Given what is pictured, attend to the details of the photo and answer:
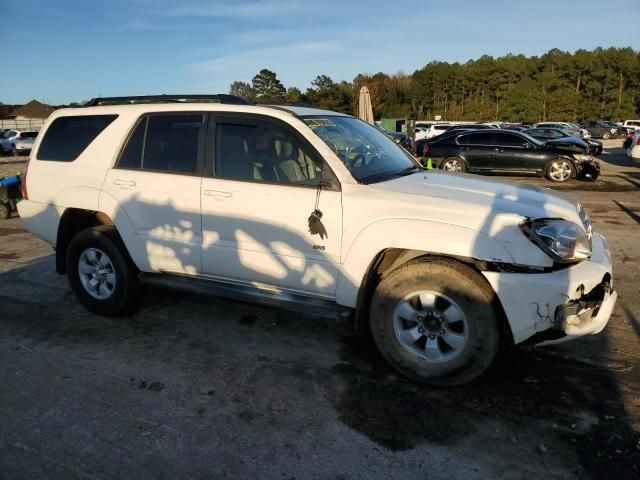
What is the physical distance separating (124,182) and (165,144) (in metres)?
0.49

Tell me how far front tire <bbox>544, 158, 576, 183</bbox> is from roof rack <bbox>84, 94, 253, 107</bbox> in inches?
498

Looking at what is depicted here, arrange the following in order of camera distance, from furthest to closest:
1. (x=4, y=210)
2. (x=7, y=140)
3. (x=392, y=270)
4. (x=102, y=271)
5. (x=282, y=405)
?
(x=7, y=140) < (x=4, y=210) < (x=102, y=271) < (x=392, y=270) < (x=282, y=405)

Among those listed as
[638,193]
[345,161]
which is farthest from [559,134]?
[345,161]

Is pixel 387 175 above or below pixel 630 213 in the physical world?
above

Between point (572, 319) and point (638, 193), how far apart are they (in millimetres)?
11163

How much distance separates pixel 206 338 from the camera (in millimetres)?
4199

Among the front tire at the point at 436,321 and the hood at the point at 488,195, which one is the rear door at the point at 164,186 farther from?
the front tire at the point at 436,321

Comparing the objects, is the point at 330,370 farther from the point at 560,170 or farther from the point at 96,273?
the point at 560,170

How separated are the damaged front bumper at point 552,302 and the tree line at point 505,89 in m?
54.0

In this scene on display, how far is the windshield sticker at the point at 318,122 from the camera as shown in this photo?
3.79m

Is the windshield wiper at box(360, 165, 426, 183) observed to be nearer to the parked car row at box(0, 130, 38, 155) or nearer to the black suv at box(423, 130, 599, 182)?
the black suv at box(423, 130, 599, 182)

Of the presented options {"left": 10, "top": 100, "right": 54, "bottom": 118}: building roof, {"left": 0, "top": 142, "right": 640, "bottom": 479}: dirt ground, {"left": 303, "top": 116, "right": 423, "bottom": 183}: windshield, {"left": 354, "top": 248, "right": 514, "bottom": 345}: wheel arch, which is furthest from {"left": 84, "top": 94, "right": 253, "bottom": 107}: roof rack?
{"left": 10, "top": 100, "right": 54, "bottom": 118}: building roof

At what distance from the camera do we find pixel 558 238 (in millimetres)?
3080

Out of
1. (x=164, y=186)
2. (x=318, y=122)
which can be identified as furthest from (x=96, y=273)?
(x=318, y=122)
